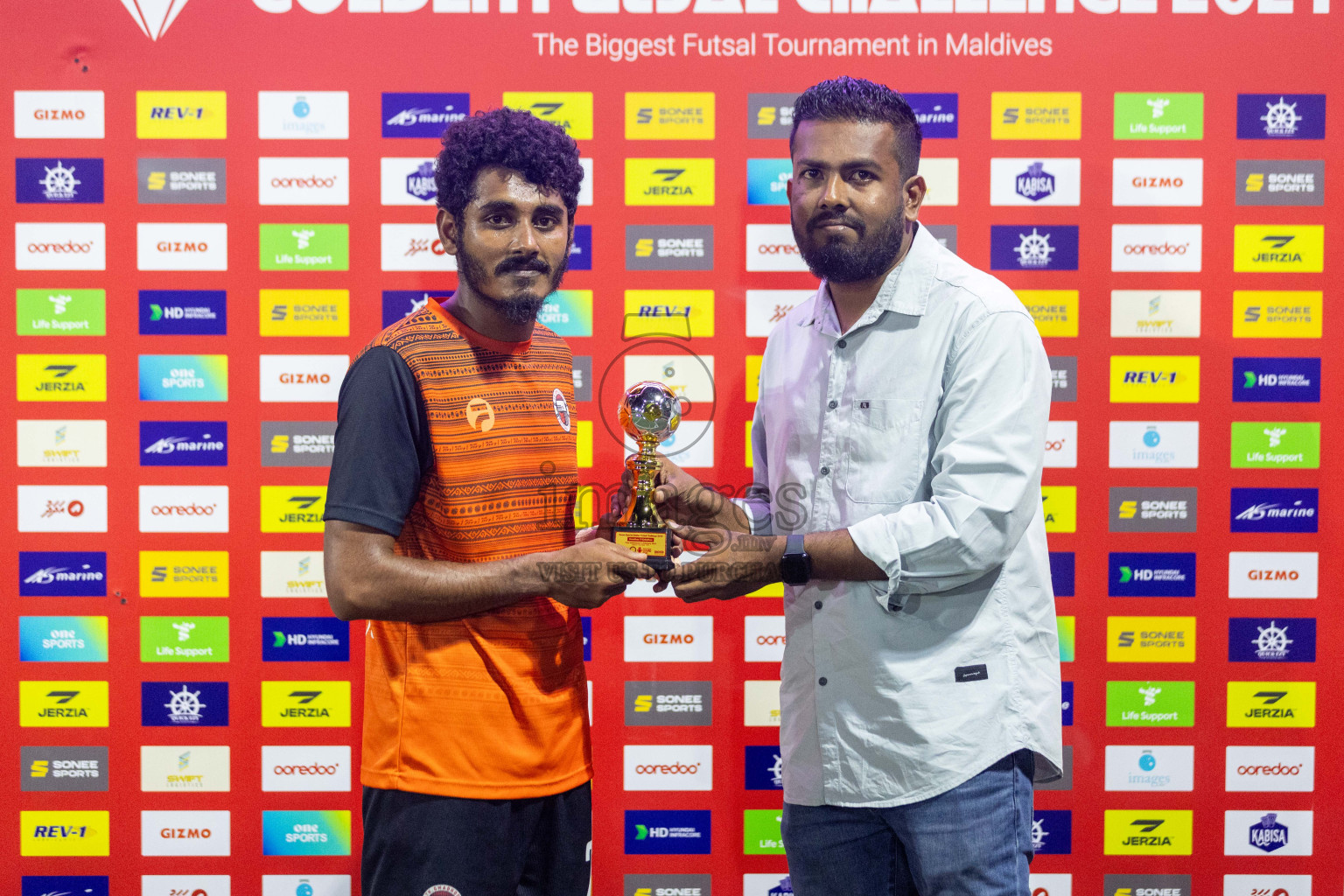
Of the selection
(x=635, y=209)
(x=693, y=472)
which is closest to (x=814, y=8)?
(x=635, y=209)

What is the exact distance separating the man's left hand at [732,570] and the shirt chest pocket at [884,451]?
25 centimetres

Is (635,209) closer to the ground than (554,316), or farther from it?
farther from it

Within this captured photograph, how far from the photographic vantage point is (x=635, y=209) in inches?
113

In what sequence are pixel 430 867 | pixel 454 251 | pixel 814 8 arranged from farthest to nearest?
pixel 814 8
pixel 454 251
pixel 430 867

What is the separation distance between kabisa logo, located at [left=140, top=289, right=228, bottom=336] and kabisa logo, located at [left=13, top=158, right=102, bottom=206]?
1.24 feet

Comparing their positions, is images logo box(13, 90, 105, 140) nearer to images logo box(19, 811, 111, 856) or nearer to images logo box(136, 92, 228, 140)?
images logo box(136, 92, 228, 140)

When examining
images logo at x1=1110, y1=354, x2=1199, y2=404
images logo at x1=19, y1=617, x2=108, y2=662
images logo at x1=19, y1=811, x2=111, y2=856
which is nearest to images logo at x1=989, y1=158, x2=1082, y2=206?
images logo at x1=1110, y1=354, x2=1199, y2=404

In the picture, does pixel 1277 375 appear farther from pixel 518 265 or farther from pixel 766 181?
pixel 518 265

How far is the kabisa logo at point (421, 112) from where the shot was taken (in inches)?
111

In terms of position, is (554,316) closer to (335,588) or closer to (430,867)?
(335,588)

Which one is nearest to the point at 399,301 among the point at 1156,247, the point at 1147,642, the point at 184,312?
the point at 184,312

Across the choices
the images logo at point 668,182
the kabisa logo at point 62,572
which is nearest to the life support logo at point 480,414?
the images logo at point 668,182

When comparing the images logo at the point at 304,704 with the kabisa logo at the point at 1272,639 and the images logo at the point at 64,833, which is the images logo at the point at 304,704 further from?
the kabisa logo at the point at 1272,639

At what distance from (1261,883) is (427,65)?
401cm
